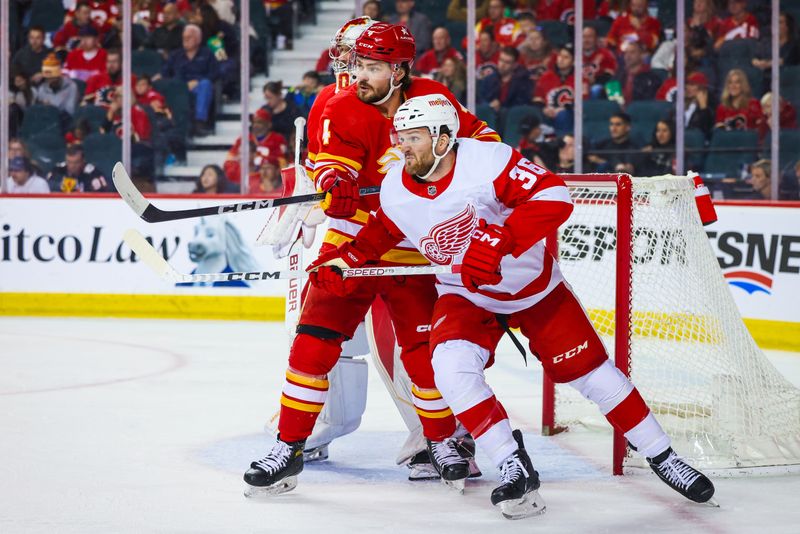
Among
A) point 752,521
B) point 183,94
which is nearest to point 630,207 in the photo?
point 752,521

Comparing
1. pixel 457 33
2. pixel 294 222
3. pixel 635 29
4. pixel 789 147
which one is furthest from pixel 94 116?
pixel 294 222

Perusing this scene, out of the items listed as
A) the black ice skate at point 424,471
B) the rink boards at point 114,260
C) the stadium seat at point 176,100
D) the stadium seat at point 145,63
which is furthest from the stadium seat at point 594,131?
the black ice skate at point 424,471

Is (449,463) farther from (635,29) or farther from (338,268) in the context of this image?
(635,29)

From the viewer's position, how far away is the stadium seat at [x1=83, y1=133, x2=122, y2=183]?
703cm

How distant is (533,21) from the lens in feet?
22.7

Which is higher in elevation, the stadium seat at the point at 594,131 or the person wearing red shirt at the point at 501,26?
the person wearing red shirt at the point at 501,26

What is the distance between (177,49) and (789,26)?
3362 millimetres

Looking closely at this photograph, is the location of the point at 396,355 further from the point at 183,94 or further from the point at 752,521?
the point at 183,94

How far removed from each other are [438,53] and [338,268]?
3993mm

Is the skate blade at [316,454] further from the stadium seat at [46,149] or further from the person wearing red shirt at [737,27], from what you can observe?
the stadium seat at [46,149]

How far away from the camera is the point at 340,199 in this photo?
10.1 feet

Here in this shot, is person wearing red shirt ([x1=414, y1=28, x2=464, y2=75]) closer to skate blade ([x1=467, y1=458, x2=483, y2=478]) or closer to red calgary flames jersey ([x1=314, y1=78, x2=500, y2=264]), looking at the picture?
red calgary flames jersey ([x1=314, y1=78, x2=500, y2=264])

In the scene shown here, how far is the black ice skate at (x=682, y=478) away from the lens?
2938 millimetres

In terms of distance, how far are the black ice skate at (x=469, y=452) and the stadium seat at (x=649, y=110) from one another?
3.51 metres
